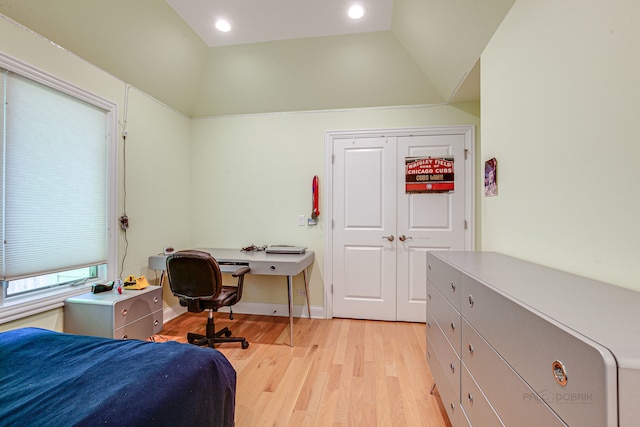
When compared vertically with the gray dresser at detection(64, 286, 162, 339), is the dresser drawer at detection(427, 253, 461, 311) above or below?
above

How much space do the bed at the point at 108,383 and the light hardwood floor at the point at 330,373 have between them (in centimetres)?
57

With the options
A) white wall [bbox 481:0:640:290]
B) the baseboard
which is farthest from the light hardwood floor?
white wall [bbox 481:0:640:290]

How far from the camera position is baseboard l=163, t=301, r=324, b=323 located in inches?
123

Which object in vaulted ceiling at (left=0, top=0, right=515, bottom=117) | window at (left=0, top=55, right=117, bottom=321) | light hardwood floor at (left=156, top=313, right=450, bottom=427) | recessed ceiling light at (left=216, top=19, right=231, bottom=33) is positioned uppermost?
recessed ceiling light at (left=216, top=19, right=231, bottom=33)

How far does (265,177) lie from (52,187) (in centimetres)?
187

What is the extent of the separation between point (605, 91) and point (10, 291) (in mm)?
3404

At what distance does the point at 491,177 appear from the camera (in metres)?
1.86

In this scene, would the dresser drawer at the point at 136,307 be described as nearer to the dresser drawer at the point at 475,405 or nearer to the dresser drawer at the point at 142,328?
the dresser drawer at the point at 142,328

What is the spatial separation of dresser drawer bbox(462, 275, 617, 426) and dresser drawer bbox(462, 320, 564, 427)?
25mm

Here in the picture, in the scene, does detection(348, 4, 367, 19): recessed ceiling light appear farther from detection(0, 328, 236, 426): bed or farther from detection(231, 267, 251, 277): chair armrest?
detection(0, 328, 236, 426): bed

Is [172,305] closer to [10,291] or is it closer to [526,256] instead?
[10,291]

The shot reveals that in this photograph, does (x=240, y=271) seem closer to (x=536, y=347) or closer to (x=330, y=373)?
(x=330, y=373)

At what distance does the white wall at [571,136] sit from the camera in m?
0.91

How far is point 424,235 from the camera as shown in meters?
2.96
